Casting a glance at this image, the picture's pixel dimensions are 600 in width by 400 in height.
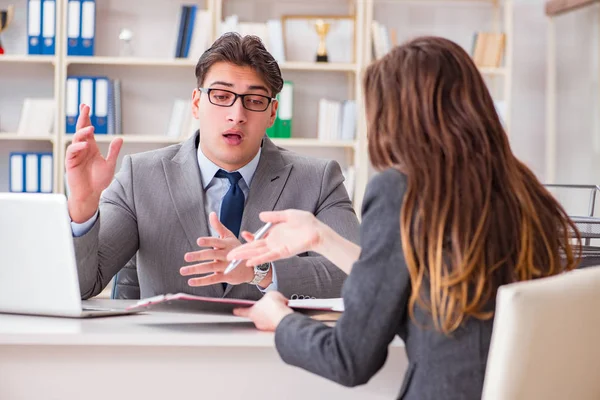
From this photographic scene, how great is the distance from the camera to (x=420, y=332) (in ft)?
3.69

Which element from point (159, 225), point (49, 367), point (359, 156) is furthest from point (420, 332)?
point (359, 156)

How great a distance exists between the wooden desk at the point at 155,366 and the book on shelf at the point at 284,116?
9.74 ft

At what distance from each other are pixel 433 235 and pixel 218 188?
110 cm

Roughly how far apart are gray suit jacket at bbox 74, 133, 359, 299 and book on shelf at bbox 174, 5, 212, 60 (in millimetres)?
2103

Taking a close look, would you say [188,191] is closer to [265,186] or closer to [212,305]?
[265,186]

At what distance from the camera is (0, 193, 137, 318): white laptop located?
4.52ft

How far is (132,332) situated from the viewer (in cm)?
129

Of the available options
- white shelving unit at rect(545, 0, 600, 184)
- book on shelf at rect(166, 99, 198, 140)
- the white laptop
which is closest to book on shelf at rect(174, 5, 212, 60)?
book on shelf at rect(166, 99, 198, 140)

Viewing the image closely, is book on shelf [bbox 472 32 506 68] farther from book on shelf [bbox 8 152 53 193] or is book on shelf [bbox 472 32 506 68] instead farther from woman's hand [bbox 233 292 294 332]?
woman's hand [bbox 233 292 294 332]

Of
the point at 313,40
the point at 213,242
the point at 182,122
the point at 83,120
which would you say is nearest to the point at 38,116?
the point at 182,122

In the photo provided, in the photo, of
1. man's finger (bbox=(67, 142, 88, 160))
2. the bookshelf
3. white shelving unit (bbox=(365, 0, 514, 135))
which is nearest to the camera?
man's finger (bbox=(67, 142, 88, 160))

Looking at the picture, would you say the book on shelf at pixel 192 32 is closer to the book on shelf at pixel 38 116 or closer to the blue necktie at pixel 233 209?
the book on shelf at pixel 38 116

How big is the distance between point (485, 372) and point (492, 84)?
3.68m

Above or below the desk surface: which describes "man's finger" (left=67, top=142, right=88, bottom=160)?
above
